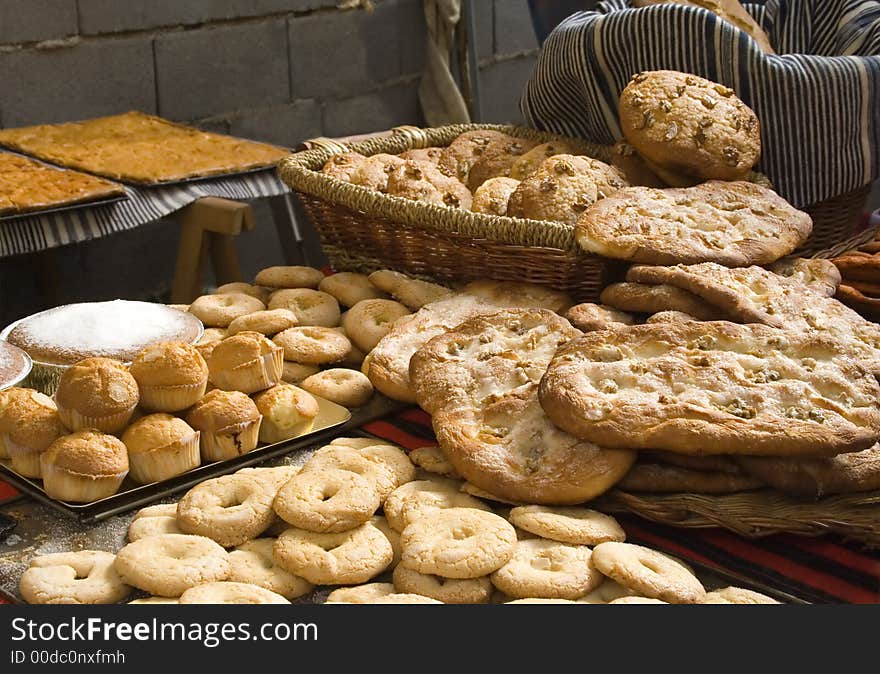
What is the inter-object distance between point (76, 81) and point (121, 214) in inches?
42.7

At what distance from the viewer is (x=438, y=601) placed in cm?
125

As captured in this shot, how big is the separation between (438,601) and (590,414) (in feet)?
1.17

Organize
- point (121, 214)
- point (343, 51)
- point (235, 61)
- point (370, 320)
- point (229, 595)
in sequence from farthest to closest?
1. point (343, 51)
2. point (235, 61)
3. point (121, 214)
4. point (370, 320)
5. point (229, 595)

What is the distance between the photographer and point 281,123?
4664 millimetres

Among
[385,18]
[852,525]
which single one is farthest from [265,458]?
[385,18]

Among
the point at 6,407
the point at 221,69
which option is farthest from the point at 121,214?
Answer: the point at 6,407

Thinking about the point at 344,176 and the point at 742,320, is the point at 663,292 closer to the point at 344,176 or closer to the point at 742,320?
the point at 742,320

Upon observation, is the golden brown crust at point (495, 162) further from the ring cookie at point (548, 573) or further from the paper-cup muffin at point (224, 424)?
Result: the ring cookie at point (548, 573)

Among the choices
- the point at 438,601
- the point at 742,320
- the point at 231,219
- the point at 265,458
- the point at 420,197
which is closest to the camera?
the point at 438,601

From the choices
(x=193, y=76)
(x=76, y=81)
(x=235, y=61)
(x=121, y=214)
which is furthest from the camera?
(x=235, y=61)

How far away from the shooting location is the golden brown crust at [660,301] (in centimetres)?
178

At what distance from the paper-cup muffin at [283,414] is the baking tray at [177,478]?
0.02 meters

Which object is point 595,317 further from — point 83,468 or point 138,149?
point 138,149

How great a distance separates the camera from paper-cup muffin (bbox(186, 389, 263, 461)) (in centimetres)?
155
